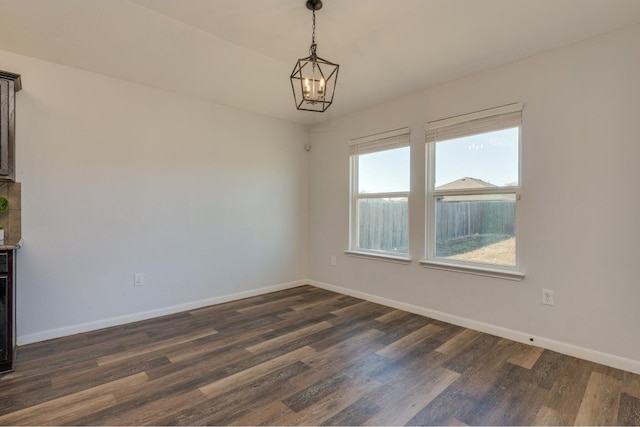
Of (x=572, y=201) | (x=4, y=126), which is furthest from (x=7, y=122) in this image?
(x=572, y=201)

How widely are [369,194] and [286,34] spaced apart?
2.16m

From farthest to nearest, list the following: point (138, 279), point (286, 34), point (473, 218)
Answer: point (138, 279), point (473, 218), point (286, 34)

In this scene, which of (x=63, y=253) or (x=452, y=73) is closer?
(x=63, y=253)

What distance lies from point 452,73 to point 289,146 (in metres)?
2.33

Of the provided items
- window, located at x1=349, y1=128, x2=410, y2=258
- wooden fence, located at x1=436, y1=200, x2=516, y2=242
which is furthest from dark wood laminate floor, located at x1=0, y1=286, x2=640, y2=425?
window, located at x1=349, y1=128, x2=410, y2=258

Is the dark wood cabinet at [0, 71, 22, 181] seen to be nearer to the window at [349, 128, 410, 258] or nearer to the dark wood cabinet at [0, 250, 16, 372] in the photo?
the dark wood cabinet at [0, 250, 16, 372]

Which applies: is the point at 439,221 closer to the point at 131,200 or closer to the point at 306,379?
the point at 306,379

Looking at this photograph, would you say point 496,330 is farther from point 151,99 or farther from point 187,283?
point 151,99

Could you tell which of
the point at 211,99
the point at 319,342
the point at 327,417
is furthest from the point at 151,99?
the point at 327,417

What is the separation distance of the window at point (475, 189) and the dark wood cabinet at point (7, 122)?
3640mm

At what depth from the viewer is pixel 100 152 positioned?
118 inches

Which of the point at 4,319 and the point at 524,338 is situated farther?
the point at 524,338

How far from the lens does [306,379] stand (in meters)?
2.14

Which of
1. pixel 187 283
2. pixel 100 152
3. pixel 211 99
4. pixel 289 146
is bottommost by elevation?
pixel 187 283
